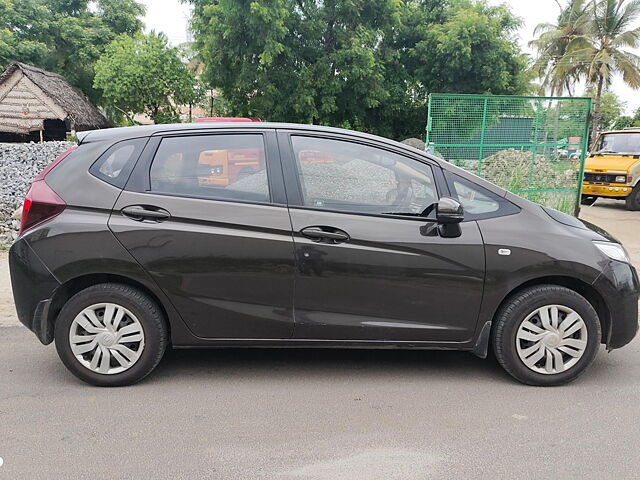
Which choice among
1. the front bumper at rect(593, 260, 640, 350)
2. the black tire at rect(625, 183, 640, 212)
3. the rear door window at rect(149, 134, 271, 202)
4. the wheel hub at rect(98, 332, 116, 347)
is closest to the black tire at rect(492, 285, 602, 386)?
the front bumper at rect(593, 260, 640, 350)

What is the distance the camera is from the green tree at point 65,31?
79.2 ft


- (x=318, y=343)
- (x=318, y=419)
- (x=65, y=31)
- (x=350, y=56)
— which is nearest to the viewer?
(x=318, y=419)

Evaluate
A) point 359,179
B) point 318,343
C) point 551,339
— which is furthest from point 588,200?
point 318,343

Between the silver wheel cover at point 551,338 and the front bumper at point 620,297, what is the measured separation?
23 centimetres

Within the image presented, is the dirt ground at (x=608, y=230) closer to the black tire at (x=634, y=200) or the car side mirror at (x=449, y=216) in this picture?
the black tire at (x=634, y=200)

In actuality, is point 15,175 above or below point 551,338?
above

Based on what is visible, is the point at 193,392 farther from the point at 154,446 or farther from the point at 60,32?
the point at 60,32

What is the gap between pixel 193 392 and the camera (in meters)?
Answer: 3.66

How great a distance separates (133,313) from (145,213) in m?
0.65

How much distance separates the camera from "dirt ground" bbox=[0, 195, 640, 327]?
5.52m

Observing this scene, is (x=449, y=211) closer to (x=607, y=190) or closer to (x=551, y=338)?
(x=551, y=338)

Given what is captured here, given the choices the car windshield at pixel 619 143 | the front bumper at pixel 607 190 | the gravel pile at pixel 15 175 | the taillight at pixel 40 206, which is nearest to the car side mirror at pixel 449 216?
the taillight at pixel 40 206

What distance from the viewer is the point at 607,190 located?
13.2 m

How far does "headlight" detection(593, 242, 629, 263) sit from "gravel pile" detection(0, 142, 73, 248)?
762cm
